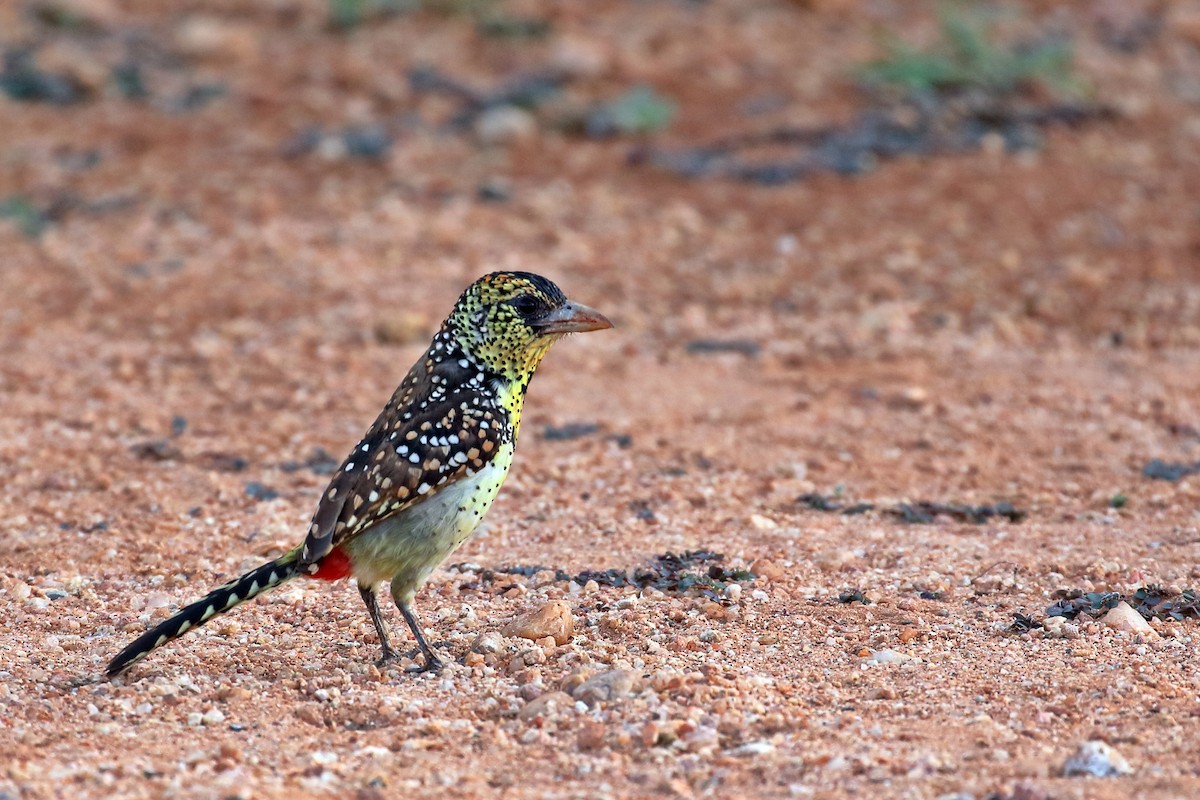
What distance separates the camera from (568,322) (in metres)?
5.61

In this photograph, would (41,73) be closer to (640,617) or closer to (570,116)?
(570,116)

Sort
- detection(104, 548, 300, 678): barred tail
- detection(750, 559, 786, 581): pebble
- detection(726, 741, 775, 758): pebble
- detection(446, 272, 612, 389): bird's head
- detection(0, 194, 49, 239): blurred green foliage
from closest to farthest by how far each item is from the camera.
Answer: detection(726, 741, 775, 758): pebble < detection(104, 548, 300, 678): barred tail < detection(446, 272, 612, 389): bird's head < detection(750, 559, 786, 581): pebble < detection(0, 194, 49, 239): blurred green foliage

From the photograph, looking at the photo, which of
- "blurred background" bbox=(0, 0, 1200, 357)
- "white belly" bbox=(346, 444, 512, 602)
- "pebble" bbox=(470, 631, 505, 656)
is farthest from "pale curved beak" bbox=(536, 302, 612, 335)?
"blurred background" bbox=(0, 0, 1200, 357)

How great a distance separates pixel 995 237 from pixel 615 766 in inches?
256

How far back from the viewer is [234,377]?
8.48m

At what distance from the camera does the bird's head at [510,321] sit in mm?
5605

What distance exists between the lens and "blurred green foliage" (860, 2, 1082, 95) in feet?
37.5

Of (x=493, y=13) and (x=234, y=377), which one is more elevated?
(x=493, y=13)

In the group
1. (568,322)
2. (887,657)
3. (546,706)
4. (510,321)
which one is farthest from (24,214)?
(887,657)

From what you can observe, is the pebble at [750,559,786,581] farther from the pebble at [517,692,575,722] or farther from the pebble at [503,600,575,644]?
the pebble at [517,692,575,722]

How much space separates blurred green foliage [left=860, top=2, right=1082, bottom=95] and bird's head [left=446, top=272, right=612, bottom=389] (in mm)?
6464

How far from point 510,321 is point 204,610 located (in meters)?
1.45

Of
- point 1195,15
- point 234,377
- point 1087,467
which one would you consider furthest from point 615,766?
point 1195,15

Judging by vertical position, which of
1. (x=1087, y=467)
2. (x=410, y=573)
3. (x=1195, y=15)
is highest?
(x=1195, y=15)
